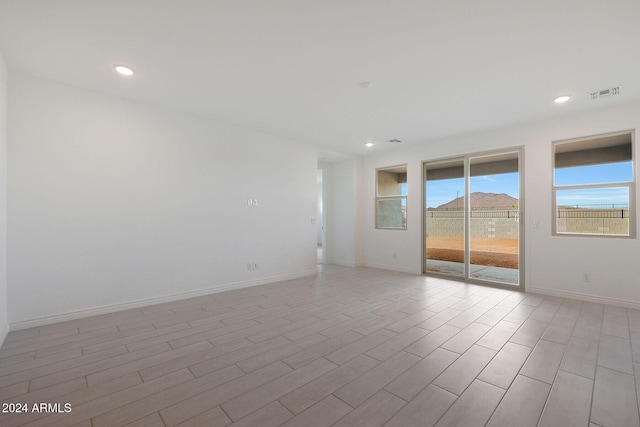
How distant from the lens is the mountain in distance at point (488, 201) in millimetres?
4806

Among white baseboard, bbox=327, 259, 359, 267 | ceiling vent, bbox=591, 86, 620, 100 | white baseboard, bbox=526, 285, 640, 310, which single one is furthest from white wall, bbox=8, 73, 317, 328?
ceiling vent, bbox=591, 86, 620, 100

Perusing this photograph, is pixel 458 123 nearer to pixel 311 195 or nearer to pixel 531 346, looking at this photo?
pixel 311 195

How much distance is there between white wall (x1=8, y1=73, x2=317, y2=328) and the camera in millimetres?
3047

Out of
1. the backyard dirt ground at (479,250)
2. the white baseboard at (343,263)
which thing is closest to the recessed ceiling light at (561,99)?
the backyard dirt ground at (479,250)

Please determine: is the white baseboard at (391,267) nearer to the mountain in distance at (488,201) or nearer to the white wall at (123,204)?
the mountain in distance at (488,201)

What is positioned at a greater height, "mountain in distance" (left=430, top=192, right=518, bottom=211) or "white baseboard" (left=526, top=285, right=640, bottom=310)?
"mountain in distance" (left=430, top=192, right=518, bottom=211)

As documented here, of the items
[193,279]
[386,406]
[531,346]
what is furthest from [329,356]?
[193,279]

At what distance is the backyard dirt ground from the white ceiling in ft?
7.43

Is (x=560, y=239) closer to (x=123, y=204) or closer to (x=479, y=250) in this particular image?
(x=479, y=250)

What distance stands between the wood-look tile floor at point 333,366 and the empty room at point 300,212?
2cm

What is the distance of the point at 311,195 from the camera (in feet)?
19.2

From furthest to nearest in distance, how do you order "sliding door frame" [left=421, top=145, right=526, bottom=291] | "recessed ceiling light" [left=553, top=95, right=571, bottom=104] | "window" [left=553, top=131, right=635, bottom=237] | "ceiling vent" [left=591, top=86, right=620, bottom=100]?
1. "sliding door frame" [left=421, top=145, right=526, bottom=291]
2. "window" [left=553, top=131, right=635, bottom=237]
3. "recessed ceiling light" [left=553, top=95, right=571, bottom=104]
4. "ceiling vent" [left=591, top=86, right=620, bottom=100]

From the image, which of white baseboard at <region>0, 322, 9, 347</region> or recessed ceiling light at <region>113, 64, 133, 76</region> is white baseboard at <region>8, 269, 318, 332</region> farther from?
recessed ceiling light at <region>113, 64, 133, 76</region>

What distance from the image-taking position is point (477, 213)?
204 inches
